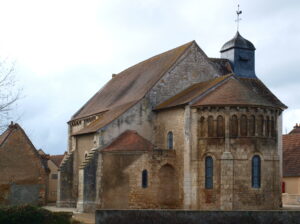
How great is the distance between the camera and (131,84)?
1811 inches

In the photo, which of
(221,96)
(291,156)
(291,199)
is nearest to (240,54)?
(291,156)

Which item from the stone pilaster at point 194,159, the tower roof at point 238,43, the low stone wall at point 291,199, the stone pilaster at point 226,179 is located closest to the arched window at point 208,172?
the stone pilaster at point 194,159

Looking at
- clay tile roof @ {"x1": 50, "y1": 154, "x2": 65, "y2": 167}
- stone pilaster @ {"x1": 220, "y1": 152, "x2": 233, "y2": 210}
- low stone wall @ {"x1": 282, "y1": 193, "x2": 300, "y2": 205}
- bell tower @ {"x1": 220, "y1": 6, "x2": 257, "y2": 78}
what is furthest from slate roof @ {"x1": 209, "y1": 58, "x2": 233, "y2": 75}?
clay tile roof @ {"x1": 50, "y1": 154, "x2": 65, "y2": 167}

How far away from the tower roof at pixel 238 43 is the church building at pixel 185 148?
1028cm

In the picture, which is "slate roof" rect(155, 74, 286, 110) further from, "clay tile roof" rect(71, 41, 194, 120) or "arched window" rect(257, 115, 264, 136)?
"clay tile roof" rect(71, 41, 194, 120)

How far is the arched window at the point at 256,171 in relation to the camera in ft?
116

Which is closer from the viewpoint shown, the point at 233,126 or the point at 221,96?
the point at 233,126

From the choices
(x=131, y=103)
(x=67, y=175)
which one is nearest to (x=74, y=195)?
(x=67, y=175)

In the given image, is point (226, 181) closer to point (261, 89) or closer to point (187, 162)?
point (187, 162)

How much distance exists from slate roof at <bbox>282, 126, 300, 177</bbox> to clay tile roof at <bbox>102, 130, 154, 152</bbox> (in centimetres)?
1868

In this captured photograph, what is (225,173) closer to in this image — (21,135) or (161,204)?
(161,204)

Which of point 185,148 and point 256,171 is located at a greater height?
point 185,148

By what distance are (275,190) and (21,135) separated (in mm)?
19278

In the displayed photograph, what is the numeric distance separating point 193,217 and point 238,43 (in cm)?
2670
